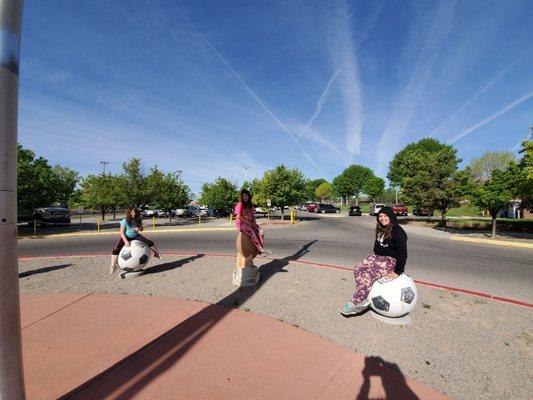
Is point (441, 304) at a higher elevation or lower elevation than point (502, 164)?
lower

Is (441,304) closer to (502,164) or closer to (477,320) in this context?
(477,320)

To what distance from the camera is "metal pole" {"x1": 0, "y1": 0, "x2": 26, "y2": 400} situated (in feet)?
6.31

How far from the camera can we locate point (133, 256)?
6934 millimetres

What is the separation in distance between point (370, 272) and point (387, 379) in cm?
167

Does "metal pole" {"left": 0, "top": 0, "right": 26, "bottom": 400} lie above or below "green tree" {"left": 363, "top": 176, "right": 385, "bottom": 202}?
below

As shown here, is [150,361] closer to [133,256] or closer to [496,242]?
[133,256]

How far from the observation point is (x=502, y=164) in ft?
146

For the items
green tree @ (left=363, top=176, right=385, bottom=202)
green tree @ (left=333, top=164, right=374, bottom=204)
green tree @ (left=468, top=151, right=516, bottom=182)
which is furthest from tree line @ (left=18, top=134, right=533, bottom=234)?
green tree @ (left=333, top=164, right=374, bottom=204)

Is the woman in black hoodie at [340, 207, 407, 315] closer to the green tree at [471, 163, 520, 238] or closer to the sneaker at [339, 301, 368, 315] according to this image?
the sneaker at [339, 301, 368, 315]

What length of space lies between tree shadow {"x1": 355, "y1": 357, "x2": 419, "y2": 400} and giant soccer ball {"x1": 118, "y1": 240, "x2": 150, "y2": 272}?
5399 mm

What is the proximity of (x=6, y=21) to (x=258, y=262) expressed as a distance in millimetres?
7643

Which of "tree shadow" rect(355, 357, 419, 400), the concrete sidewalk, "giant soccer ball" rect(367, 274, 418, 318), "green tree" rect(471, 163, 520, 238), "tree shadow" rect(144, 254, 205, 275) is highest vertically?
"green tree" rect(471, 163, 520, 238)

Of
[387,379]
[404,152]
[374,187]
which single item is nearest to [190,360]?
[387,379]

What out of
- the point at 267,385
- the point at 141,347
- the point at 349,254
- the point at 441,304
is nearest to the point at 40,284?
the point at 141,347
